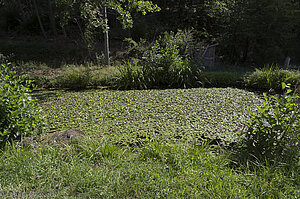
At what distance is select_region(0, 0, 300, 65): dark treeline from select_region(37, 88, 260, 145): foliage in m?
3.15

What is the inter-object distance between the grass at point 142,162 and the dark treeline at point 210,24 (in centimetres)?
406

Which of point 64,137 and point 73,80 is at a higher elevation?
point 73,80

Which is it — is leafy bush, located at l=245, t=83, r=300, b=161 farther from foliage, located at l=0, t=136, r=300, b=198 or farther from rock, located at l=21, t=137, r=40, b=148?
rock, located at l=21, t=137, r=40, b=148

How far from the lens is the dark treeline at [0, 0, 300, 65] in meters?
8.09

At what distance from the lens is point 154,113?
14.2ft

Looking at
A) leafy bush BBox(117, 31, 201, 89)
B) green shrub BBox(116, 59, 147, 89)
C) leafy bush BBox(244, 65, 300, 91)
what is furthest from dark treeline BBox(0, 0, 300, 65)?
leafy bush BBox(244, 65, 300, 91)

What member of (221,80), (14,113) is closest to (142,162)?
(14,113)

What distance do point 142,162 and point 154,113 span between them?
5.39 feet

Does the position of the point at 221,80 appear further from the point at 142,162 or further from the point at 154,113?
the point at 142,162

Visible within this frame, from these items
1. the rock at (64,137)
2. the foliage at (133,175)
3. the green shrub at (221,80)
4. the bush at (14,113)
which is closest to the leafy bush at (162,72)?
the green shrub at (221,80)

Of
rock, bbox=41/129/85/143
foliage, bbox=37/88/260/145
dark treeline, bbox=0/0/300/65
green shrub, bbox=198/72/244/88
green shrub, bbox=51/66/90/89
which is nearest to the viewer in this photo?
rock, bbox=41/129/85/143

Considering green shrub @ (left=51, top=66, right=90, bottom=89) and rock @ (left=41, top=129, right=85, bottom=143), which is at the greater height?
green shrub @ (left=51, top=66, right=90, bottom=89)

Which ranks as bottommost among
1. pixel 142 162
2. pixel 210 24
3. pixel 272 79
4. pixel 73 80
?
pixel 142 162

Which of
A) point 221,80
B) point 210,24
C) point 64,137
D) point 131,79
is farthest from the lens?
point 210,24
